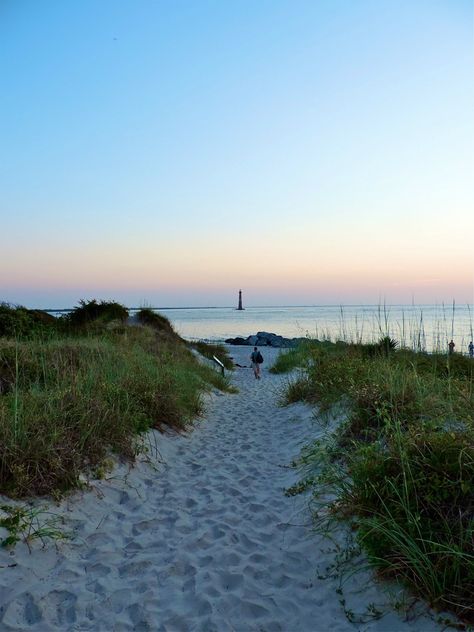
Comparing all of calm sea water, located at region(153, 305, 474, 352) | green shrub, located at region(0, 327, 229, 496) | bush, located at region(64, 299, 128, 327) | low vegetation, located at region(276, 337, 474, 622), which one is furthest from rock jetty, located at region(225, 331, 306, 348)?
low vegetation, located at region(276, 337, 474, 622)

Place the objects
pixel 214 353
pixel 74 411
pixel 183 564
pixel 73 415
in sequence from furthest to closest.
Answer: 1. pixel 214 353
2. pixel 74 411
3. pixel 73 415
4. pixel 183 564

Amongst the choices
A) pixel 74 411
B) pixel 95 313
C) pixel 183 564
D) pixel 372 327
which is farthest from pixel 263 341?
pixel 183 564

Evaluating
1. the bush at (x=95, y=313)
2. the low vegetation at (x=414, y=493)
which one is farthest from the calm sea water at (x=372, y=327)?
the bush at (x=95, y=313)

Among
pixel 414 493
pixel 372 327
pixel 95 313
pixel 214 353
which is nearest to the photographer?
pixel 414 493

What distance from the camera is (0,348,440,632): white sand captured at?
3186mm

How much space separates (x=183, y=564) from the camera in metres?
3.94

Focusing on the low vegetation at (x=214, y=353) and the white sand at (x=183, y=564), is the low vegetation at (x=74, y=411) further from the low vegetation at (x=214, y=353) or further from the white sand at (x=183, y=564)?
the low vegetation at (x=214, y=353)

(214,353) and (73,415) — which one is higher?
(73,415)

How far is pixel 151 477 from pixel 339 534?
288 centimetres

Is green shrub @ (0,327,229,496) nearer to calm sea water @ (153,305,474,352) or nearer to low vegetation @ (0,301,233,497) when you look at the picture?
low vegetation @ (0,301,233,497)

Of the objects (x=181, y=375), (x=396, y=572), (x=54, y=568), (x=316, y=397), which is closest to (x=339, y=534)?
(x=396, y=572)

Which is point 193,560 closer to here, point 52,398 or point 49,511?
point 49,511

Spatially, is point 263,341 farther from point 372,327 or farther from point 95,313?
point 372,327

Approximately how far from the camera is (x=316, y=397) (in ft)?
32.0
